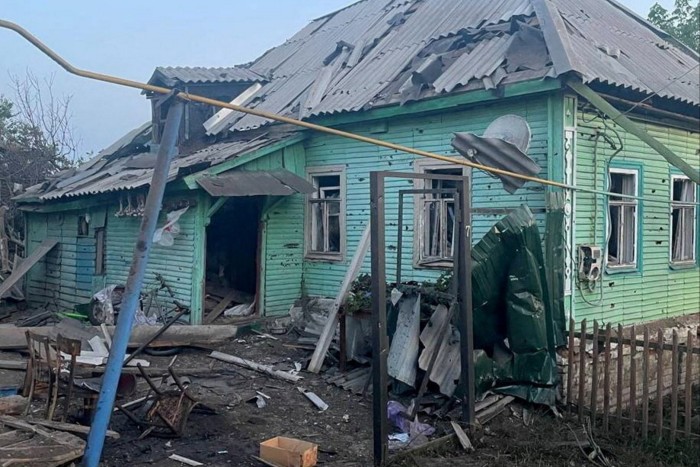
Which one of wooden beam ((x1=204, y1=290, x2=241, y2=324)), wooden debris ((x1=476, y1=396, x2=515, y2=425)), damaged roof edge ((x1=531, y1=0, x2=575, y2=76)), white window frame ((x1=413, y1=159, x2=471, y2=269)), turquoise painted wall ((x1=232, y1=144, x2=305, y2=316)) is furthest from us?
turquoise painted wall ((x1=232, y1=144, x2=305, y2=316))

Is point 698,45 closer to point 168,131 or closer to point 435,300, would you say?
point 435,300

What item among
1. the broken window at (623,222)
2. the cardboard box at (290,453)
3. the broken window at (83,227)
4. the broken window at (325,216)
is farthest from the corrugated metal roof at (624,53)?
the broken window at (83,227)

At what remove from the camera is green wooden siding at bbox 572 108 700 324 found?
25.8ft

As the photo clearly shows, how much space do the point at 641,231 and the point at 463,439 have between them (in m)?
4.60

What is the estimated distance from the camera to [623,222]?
8.71 m

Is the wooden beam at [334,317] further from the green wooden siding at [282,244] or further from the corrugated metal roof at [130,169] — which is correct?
the corrugated metal roof at [130,169]

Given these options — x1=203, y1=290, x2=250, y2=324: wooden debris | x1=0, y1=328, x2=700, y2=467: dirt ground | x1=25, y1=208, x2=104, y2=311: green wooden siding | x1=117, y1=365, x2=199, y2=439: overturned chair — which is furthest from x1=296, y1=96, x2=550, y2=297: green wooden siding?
x1=25, y1=208, x2=104, y2=311: green wooden siding

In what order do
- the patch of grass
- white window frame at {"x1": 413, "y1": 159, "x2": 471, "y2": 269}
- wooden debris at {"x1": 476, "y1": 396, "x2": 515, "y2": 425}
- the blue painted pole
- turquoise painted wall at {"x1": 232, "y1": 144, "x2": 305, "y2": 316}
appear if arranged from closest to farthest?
the blue painted pole → the patch of grass → wooden debris at {"x1": 476, "y1": 396, "x2": 515, "y2": 425} → white window frame at {"x1": 413, "y1": 159, "x2": 471, "y2": 269} → turquoise painted wall at {"x1": 232, "y1": 144, "x2": 305, "y2": 316}

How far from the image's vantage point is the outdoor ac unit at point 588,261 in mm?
7707

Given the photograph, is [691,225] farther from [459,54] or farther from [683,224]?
[459,54]

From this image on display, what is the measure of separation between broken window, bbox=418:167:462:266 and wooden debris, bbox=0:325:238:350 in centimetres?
307

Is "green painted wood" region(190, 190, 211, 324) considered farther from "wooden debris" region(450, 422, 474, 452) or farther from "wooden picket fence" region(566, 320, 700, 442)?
"wooden picket fence" region(566, 320, 700, 442)

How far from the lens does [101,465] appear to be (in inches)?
196

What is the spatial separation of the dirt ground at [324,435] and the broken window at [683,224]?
4.19 meters
